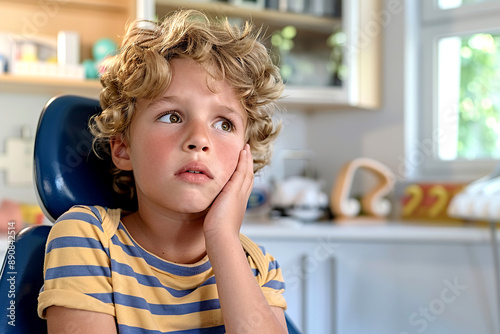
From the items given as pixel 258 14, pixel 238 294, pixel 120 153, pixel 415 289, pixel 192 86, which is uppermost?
pixel 258 14

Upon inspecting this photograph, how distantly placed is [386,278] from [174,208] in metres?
1.28

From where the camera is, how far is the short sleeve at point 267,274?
94cm

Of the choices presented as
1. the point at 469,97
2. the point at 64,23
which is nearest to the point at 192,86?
the point at 64,23

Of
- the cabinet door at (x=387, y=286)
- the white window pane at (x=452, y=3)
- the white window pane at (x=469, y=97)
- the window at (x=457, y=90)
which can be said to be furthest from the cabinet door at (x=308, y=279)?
the white window pane at (x=452, y=3)

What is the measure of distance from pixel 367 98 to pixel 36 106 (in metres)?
1.45

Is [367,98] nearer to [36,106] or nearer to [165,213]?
[36,106]

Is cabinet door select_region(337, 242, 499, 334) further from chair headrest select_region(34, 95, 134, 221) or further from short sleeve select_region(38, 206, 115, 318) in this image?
short sleeve select_region(38, 206, 115, 318)

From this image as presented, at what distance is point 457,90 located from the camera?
244 centimetres

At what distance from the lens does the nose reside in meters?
0.84

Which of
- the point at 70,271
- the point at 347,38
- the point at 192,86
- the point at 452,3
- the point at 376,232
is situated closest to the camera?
the point at 70,271

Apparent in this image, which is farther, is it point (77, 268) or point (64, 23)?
point (64, 23)

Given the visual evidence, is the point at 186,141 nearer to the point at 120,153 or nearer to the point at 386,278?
the point at 120,153

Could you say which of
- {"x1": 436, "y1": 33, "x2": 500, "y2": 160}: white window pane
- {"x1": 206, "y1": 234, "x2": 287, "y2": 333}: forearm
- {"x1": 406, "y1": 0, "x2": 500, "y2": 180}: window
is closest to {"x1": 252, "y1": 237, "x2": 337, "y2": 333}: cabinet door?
{"x1": 406, "y1": 0, "x2": 500, "y2": 180}: window

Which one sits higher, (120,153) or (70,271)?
(120,153)
